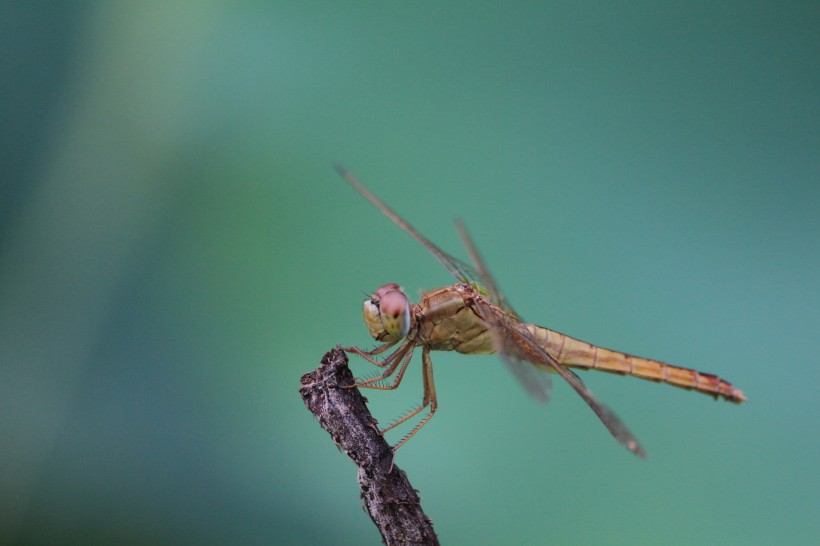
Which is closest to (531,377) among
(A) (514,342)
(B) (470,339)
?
(A) (514,342)

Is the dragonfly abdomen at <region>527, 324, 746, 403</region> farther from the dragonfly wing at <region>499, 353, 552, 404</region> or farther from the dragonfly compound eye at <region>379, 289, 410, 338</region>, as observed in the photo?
the dragonfly compound eye at <region>379, 289, 410, 338</region>

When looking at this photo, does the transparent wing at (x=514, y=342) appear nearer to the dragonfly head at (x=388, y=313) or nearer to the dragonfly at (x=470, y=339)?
the dragonfly at (x=470, y=339)

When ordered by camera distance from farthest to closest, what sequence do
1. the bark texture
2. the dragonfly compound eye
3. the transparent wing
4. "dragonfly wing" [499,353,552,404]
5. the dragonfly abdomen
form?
1. the dragonfly abdomen
2. the dragonfly compound eye
3. the transparent wing
4. "dragonfly wing" [499,353,552,404]
5. the bark texture

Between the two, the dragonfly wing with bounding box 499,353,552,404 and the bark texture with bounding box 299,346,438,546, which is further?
the dragonfly wing with bounding box 499,353,552,404

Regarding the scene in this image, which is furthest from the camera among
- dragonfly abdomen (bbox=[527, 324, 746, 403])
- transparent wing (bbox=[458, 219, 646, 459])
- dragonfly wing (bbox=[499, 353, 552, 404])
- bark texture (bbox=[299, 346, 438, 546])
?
dragonfly abdomen (bbox=[527, 324, 746, 403])

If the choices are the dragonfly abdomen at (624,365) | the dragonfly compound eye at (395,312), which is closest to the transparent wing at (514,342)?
the dragonfly abdomen at (624,365)

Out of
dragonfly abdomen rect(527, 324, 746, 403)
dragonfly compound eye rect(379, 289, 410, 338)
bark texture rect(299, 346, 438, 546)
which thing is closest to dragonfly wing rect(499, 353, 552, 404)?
dragonfly abdomen rect(527, 324, 746, 403)

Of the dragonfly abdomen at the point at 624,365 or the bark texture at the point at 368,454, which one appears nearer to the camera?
the bark texture at the point at 368,454
